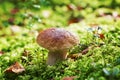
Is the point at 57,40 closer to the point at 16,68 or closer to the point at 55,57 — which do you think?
the point at 55,57

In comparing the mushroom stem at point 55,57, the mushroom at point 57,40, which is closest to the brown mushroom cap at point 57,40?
the mushroom at point 57,40

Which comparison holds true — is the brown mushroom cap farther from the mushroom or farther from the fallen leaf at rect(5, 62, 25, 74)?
the fallen leaf at rect(5, 62, 25, 74)

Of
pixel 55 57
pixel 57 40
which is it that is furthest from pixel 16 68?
pixel 57 40

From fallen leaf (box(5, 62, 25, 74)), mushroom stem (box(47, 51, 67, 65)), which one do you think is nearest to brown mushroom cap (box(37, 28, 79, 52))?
mushroom stem (box(47, 51, 67, 65))

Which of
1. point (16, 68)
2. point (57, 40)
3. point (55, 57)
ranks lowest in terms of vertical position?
point (16, 68)

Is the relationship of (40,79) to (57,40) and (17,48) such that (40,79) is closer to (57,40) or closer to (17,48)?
(57,40)

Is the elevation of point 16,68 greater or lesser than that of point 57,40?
lesser
